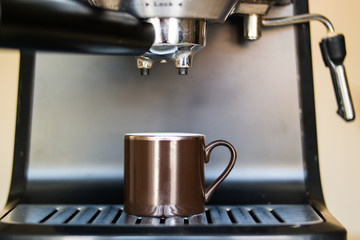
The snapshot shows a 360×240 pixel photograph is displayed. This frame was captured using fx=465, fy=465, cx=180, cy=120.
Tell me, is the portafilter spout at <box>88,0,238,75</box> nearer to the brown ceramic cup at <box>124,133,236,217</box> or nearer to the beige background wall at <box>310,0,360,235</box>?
the brown ceramic cup at <box>124,133,236,217</box>

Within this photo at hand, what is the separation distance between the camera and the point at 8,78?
71 centimetres

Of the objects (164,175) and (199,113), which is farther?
(199,113)

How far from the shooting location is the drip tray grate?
1.66 ft

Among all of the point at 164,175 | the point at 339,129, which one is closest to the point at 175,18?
the point at 164,175

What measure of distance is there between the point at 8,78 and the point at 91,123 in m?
0.16

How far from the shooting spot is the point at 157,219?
0.52 metres

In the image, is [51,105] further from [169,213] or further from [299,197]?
[299,197]

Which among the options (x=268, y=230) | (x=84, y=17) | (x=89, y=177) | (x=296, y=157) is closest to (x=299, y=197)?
(x=296, y=157)

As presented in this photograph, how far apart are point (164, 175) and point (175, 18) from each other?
0.18 meters

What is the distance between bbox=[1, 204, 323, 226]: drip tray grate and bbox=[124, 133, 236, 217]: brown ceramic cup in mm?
13

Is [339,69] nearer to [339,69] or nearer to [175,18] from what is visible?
[339,69]

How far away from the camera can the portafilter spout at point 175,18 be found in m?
0.46

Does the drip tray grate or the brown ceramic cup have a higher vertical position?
the brown ceramic cup

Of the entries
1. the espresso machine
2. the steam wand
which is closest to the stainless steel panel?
the espresso machine
